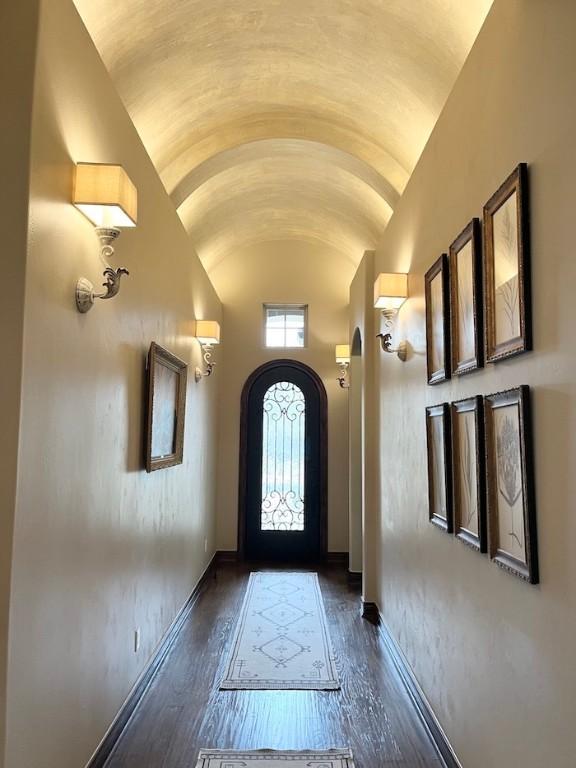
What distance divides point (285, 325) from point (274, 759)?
5.44 meters

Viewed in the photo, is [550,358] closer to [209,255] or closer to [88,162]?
[88,162]

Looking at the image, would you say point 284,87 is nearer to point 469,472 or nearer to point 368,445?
point 368,445

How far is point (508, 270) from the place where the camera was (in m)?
1.98

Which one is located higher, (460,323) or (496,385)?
(460,323)

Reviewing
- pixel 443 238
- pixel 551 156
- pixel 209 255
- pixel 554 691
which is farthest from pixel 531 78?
pixel 209 255

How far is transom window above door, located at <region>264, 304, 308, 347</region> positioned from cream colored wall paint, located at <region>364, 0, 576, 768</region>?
414 cm

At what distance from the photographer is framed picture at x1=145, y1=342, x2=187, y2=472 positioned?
3.43 metres

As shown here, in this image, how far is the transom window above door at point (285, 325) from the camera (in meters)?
7.55

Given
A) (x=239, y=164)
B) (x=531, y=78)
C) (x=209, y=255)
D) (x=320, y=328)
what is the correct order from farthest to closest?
(x=320, y=328) < (x=209, y=255) < (x=239, y=164) < (x=531, y=78)

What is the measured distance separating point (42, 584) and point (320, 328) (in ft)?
19.0

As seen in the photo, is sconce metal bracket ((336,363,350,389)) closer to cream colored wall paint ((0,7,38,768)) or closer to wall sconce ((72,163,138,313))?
wall sconce ((72,163,138,313))

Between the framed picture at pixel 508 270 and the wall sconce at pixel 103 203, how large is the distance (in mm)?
1356

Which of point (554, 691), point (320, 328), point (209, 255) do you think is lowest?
point (554, 691)

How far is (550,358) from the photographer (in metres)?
1.67
